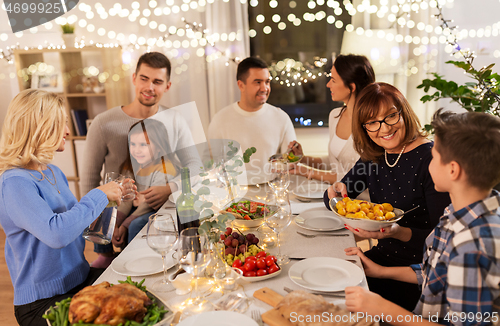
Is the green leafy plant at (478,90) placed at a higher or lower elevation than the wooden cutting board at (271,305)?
higher

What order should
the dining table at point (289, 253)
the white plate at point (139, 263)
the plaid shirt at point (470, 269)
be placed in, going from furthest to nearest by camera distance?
the white plate at point (139, 263) < the dining table at point (289, 253) < the plaid shirt at point (470, 269)

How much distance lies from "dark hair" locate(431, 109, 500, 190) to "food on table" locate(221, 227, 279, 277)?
0.57 metres

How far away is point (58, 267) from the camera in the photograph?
4.50 ft

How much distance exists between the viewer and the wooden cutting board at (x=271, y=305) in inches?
35.4

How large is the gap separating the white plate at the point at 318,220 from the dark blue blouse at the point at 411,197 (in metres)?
0.25

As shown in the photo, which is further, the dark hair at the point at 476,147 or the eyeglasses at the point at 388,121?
the eyeglasses at the point at 388,121

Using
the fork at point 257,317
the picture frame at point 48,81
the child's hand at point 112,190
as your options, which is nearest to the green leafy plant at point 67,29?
the picture frame at point 48,81

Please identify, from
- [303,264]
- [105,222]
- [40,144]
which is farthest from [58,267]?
[303,264]

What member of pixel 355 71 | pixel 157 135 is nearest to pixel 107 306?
pixel 157 135

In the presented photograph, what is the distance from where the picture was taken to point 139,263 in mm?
1239

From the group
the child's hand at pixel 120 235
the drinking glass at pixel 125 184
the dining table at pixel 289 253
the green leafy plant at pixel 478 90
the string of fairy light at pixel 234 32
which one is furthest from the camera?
the string of fairy light at pixel 234 32

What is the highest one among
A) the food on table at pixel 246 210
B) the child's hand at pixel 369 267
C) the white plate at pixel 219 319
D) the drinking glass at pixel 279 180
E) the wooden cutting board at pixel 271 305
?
the drinking glass at pixel 279 180

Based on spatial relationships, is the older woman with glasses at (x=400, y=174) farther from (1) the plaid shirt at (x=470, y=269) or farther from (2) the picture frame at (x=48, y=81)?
(2) the picture frame at (x=48, y=81)

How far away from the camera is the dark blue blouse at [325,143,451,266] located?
144 centimetres
